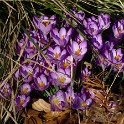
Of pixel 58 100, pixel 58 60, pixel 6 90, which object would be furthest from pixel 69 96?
pixel 6 90

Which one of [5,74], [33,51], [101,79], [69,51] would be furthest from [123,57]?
[5,74]

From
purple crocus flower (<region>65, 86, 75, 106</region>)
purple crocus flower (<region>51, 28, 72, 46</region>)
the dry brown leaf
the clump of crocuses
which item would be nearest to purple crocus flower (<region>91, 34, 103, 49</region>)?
the clump of crocuses

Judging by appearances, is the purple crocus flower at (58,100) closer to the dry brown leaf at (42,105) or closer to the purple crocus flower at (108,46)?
the dry brown leaf at (42,105)

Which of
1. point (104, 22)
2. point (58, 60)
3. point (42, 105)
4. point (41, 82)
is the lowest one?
point (42, 105)

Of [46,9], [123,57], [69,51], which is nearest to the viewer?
[69,51]

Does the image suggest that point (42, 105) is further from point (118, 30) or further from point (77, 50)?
point (118, 30)

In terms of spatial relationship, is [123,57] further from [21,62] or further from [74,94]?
[21,62]

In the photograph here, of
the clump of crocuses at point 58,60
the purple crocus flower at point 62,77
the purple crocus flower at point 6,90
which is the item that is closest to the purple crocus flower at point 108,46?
the clump of crocuses at point 58,60
